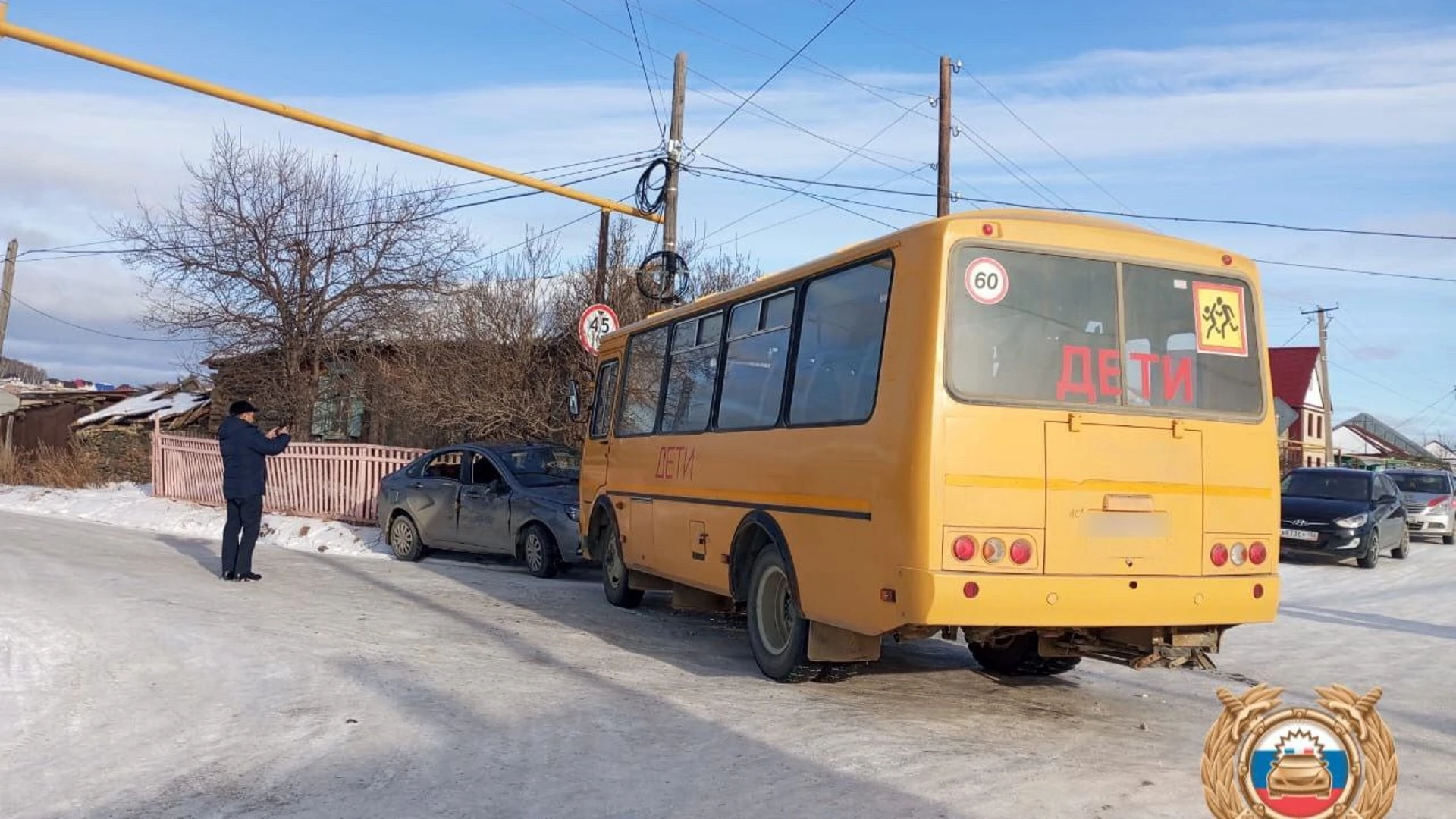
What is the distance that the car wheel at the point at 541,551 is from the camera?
14094mm

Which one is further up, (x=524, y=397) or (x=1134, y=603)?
(x=524, y=397)

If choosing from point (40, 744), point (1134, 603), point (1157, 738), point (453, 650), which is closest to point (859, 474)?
point (1134, 603)

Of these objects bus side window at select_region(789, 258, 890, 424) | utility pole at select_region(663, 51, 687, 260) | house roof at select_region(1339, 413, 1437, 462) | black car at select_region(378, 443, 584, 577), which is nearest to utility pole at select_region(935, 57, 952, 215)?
utility pole at select_region(663, 51, 687, 260)

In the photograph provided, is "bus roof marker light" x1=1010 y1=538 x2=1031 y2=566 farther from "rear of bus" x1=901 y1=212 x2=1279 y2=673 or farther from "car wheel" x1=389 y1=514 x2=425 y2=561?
"car wheel" x1=389 y1=514 x2=425 y2=561

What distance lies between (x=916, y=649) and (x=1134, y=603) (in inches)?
138

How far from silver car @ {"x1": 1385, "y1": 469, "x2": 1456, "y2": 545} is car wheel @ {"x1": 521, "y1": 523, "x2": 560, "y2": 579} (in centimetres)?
1922

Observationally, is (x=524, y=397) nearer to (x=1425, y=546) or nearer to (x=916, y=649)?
(x=916, y=649)

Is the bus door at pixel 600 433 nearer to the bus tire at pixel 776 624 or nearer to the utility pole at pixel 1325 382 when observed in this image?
the bus tire at pixel 776 624

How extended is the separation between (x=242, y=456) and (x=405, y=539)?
411 cm

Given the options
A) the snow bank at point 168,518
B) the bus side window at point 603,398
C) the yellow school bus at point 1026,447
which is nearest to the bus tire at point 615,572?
the bus side window at point 603,398

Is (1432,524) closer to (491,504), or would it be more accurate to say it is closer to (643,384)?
(491,504)

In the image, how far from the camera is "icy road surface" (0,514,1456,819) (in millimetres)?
5379

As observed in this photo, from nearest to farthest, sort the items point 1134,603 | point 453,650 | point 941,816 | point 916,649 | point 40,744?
1. point 941,816
2. point 40,744
3. point 1134,603
4. point 453,650
5. point 916,649

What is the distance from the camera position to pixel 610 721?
22.1 ft
